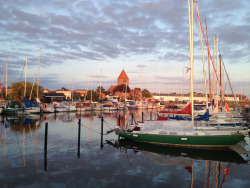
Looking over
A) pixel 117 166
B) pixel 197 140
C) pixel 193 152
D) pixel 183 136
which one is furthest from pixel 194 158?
pixel 117 166

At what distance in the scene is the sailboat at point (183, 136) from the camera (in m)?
16.2

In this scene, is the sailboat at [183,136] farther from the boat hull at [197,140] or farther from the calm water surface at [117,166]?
the calm water surface at [117,166]

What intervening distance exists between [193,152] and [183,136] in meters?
1.38

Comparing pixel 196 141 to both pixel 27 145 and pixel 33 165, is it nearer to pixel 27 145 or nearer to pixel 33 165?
pixel 33 165

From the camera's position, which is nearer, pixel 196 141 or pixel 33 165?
pixel 33 165

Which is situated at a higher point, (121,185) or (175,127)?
(175,127)

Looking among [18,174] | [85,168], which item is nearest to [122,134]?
[85,168]

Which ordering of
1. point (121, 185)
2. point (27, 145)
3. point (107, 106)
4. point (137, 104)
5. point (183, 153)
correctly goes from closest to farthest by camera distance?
point (121, 185) < point (183, 153) < point (27, 145) < point (107, 106) < point (137, 104)

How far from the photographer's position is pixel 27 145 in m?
17.7

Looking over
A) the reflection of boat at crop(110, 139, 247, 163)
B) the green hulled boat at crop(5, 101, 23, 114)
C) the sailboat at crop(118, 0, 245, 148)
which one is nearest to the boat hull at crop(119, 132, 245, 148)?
the sailboat at crop(118, 0, 245, 148)

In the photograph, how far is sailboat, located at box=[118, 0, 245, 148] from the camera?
53.2ft

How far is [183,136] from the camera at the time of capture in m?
16.8

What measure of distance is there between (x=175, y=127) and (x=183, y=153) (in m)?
2.83

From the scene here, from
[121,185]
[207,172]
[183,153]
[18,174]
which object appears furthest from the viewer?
[183,153]
